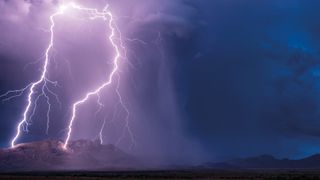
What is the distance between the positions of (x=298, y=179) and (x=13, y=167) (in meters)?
157

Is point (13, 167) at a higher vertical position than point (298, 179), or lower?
higher

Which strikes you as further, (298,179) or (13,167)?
(13,167)

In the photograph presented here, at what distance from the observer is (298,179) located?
229 feet

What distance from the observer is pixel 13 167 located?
655 feet
